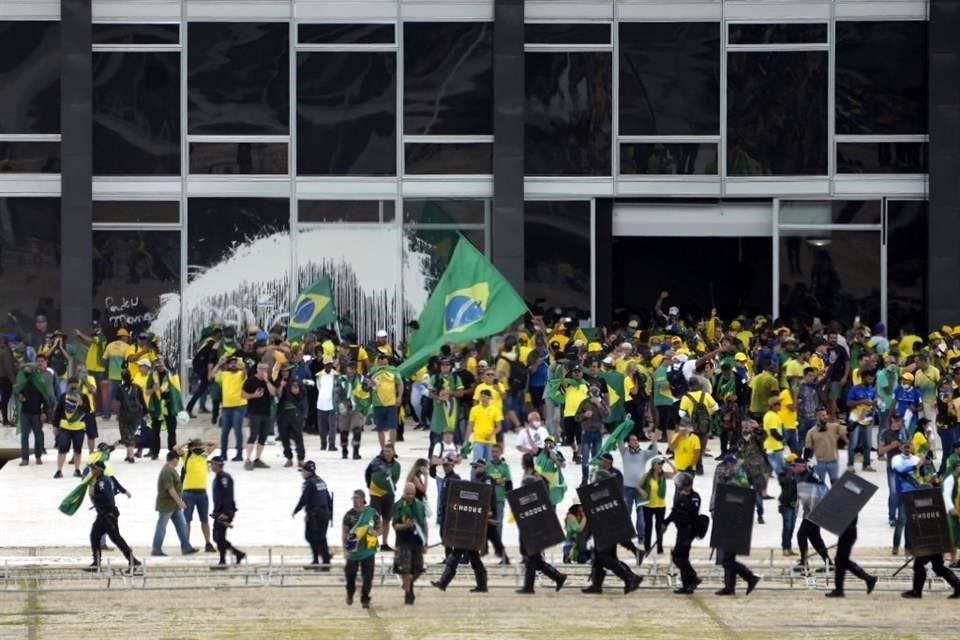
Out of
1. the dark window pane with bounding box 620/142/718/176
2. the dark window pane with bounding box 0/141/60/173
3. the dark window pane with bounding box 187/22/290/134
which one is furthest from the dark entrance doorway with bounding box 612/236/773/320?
the dark window pane with bounding box 0/141/60/173

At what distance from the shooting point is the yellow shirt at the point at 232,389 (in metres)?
31.6

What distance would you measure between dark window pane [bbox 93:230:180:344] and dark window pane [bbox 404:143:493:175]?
14.0ft

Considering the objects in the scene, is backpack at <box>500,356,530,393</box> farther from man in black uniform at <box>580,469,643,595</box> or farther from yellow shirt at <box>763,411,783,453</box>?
man in black uniform at <box>580,469,643,595</box>

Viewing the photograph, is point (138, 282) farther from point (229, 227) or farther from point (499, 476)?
point (499, 476)

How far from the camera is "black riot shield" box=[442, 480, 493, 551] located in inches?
966

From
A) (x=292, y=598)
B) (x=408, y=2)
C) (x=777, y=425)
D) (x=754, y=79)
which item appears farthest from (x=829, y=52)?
(x=292, y=598)

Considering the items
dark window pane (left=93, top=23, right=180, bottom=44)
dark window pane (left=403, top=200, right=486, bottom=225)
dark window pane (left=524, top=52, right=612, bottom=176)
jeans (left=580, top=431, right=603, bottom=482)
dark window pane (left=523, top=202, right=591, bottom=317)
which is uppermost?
dark window pane (left=93, top=23, right=180, bottom=44)

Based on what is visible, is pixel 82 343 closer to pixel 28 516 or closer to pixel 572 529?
pixel 28 516

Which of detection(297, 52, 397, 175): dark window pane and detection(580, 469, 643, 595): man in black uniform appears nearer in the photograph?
detection(580, 469, 643, 595): man in black uniform

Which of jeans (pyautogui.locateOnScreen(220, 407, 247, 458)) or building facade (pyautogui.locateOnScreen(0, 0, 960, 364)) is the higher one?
building facade (pyautogui.locateOnScreen(0, 0, 960, 364))

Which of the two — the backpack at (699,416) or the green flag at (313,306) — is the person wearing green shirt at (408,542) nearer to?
the backpack at (699,416)

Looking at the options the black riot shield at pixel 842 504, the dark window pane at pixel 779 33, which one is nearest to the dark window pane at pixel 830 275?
the dark window pane at pixel 779 33

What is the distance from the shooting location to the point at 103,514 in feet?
82.4

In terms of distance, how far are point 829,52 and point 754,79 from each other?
138 cm
